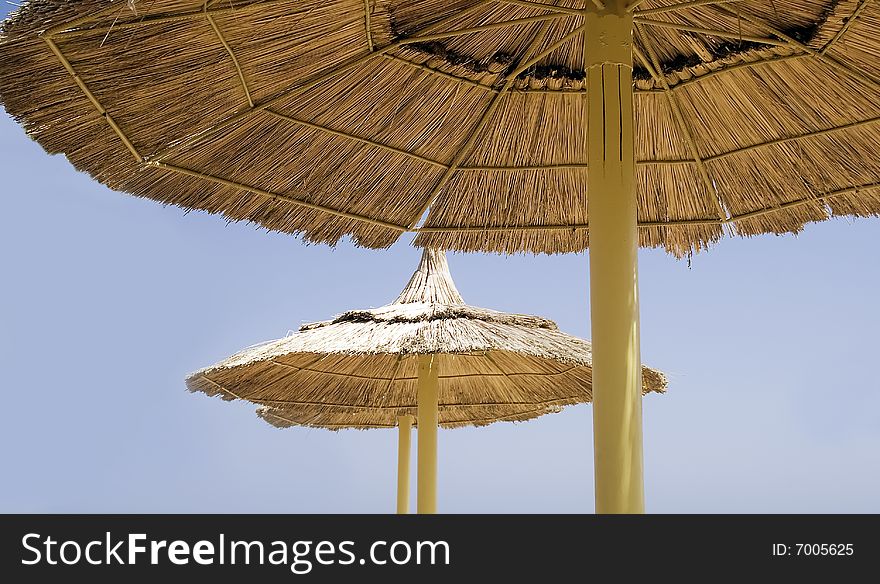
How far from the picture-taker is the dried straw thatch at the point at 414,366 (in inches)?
260

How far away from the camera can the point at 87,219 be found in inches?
777

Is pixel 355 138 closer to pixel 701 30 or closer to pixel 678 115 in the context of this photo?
→ pixel 678 115

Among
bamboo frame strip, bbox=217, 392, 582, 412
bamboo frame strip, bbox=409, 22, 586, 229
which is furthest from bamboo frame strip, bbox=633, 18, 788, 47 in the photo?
bamboo frame strip, bbox=217, 392, 582, 412

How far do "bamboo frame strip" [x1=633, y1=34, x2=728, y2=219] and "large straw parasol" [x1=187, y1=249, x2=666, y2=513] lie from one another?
5.35ft

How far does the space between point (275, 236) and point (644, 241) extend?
2.26 m

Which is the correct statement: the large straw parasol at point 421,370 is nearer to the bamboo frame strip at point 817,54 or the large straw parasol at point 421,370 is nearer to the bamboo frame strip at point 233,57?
the bamboo frame strip at point 233,57

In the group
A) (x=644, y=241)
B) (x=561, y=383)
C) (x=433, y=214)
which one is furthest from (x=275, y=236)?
(x=561, y=383)

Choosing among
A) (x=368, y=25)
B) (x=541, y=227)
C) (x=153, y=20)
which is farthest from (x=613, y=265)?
(x=541, y=227)

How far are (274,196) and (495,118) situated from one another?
127 cm

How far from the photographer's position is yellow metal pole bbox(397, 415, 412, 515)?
32.0 ft

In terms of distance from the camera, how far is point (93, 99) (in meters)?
3.77

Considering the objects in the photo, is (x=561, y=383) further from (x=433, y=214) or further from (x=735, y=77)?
(x=735, y=77)

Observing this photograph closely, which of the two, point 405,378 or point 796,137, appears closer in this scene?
point 796,137

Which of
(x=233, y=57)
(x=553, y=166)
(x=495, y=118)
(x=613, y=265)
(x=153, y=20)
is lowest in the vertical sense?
(x=613, y=265)
